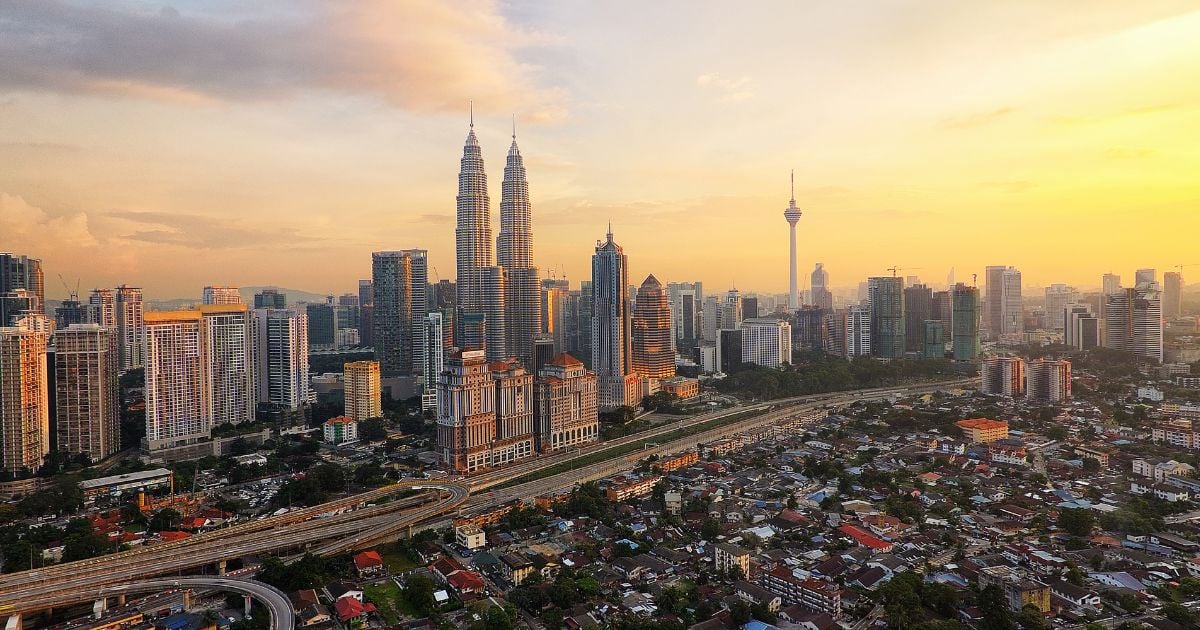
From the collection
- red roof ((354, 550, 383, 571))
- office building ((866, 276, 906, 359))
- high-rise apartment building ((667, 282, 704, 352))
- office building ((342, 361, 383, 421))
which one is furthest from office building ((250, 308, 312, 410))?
office building ((866, 276, 906, 359))

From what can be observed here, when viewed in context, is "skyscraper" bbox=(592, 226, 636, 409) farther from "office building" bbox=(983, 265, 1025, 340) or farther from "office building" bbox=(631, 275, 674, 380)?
"office building" bbox=(983, 265, 1025, 340)

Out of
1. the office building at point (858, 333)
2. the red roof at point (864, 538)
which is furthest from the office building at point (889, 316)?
the red roof at point (864, 538)

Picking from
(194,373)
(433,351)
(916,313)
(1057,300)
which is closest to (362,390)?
(433,351)

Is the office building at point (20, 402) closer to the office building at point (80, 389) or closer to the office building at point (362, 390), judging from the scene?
the office building at point (80, 389)

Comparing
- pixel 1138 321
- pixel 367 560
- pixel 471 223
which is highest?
pixel 471 223

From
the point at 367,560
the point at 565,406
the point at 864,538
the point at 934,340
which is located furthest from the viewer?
the point at 934,340

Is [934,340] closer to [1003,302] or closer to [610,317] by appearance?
[1003,302]

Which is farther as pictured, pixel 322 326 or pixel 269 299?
pixel 322 326
